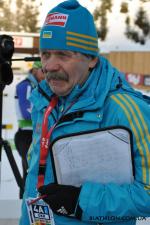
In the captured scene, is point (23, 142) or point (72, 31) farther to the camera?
point (23, 142)

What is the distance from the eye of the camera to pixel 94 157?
1331 millimetres

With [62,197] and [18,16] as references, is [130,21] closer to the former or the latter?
[18,16]

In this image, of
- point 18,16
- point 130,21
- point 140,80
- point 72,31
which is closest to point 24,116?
point 72,31

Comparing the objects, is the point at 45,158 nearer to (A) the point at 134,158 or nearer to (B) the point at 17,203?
(A) the point at 134,158

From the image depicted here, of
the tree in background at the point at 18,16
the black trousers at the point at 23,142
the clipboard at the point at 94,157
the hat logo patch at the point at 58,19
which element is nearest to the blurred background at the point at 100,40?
the tree in background at the point at 18,16

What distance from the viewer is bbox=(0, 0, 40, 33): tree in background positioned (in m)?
32.4

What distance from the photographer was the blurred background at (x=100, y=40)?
5.68 metres

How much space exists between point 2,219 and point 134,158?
7.25 ft

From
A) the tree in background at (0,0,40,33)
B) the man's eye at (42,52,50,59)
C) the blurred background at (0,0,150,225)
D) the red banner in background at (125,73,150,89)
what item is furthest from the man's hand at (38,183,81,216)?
the tree in background at (0,0,40,33)

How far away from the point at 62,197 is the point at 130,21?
4610 centimetres

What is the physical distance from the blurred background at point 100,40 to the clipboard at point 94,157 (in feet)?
6.49

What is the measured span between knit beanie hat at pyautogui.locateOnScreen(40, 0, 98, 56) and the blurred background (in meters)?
1.72

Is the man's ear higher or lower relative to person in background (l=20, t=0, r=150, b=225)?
higher

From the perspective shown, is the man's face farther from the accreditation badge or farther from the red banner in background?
the red banner in background
